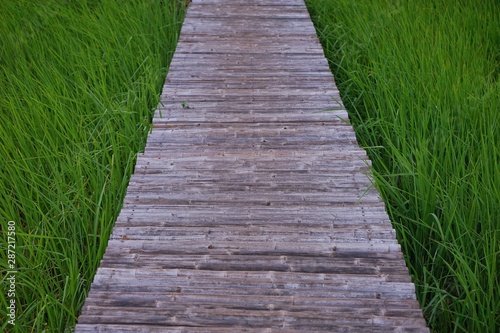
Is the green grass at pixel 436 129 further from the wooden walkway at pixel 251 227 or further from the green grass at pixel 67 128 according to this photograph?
the green grass at pixel 67 128

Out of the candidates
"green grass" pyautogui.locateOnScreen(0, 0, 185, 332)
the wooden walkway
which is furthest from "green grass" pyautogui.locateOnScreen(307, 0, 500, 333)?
"green grass" pyautogui.locateOnScreen(0, 0, 185, 332)

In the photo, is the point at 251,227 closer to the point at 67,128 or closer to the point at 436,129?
the point at 436,129

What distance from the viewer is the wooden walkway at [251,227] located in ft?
6.66

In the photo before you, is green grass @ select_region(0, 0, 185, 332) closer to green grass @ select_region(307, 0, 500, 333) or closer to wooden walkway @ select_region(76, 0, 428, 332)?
wooden walkway @ select_region(76, 0, 428, 332)

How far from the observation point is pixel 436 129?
2859 mm

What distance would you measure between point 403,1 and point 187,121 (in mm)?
2314

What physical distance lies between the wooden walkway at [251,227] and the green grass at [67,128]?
17 cm

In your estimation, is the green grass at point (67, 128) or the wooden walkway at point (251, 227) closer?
the wooden walkway at point (251, 227)

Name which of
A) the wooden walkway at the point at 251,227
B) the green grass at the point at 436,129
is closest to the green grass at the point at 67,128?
the wooden walkway at the point at 251,227

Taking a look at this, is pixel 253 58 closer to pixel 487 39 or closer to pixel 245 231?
pixel 487 39

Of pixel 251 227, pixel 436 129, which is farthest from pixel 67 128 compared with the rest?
pixel 436 129

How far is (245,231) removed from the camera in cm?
246

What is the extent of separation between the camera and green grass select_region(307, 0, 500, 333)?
7.49 feet

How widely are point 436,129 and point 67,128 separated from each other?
1891 mm
